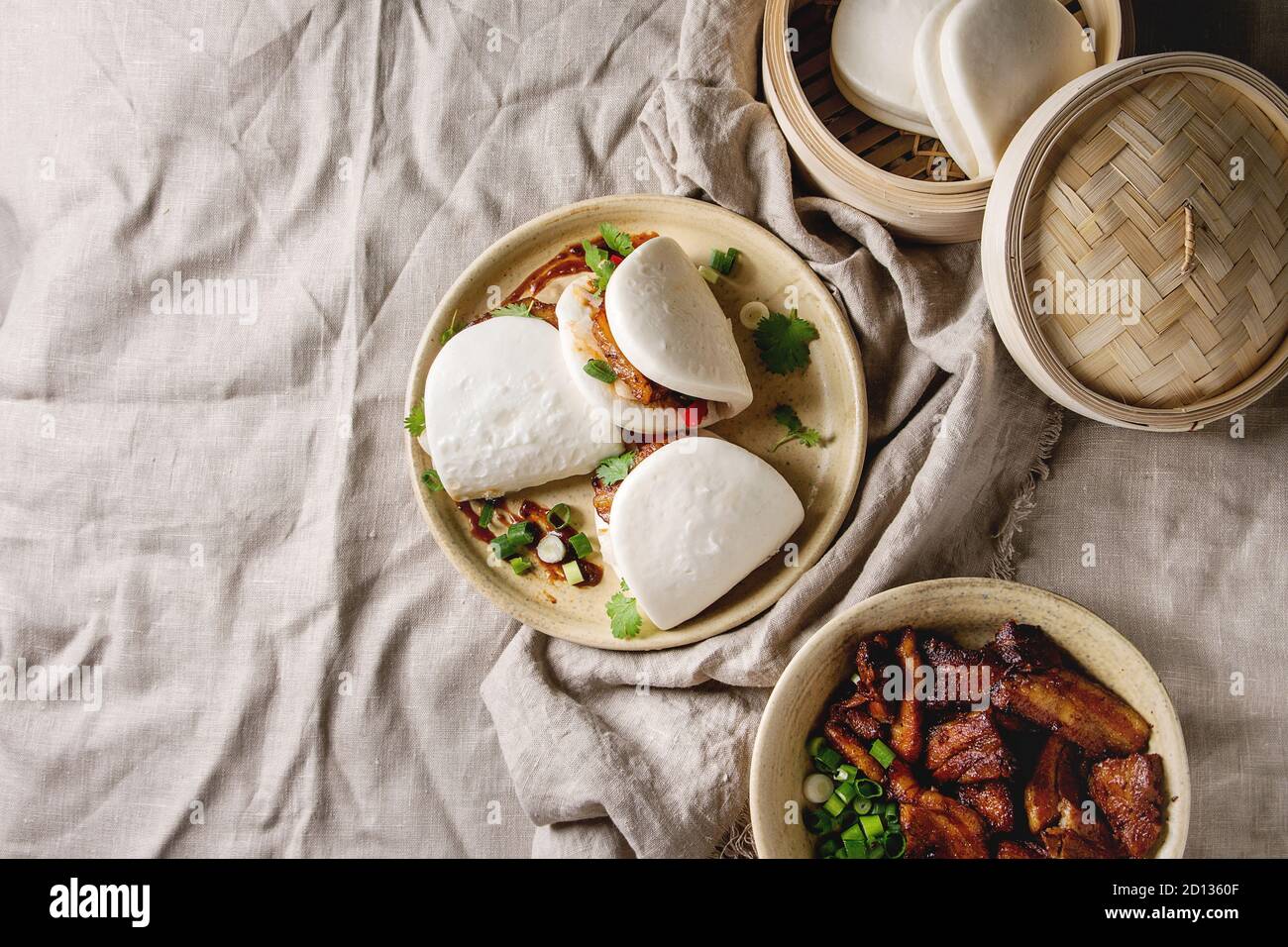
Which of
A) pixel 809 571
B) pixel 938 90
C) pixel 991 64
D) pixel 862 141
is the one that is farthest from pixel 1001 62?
pixel 809 571

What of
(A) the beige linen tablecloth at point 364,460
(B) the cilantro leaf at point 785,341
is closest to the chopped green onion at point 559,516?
(A) the beige linen tablecloth at point 364,460

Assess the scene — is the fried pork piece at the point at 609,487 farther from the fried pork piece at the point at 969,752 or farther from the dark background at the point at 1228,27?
the dark background at the point at 1228,27

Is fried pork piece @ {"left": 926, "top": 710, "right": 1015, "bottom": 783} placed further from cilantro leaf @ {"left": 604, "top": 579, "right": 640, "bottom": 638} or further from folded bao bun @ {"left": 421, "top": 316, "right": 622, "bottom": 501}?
folded bao bun @ {"left": 421, "top": 316, "right": 622, "bottom": 501}

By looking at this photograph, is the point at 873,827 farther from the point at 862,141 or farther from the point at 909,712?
the point at 862,141

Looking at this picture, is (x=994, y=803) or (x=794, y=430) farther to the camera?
(x=794, y=430)

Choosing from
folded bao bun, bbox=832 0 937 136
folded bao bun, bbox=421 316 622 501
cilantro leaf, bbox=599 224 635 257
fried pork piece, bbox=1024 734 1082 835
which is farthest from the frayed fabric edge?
cilantro leaf, bbox=599 224 635 257
